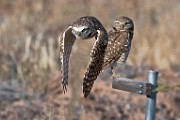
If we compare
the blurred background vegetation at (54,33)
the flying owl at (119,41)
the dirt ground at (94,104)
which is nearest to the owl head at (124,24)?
the flying owl at (119,41)

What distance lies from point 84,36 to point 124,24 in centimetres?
140

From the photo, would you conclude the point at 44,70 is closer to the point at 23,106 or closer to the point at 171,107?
the point at 23,106

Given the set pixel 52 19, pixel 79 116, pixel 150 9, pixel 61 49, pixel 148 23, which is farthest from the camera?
pixel 52 19

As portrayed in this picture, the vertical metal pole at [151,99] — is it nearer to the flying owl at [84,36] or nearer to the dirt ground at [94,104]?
the flying owl at [84,36]

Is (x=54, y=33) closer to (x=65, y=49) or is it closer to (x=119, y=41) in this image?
(x=119, y=41)

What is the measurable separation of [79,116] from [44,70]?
133 centimetres

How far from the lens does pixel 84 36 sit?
174 inches

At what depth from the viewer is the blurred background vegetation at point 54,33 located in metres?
10.1

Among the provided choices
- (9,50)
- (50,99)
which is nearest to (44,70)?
(50,99)

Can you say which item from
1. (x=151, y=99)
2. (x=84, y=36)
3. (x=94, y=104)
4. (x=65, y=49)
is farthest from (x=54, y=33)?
(x=84, y=36)

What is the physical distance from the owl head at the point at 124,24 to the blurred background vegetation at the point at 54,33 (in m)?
3.37

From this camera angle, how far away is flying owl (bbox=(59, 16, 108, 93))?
4.48 m

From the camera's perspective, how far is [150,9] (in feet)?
47.6

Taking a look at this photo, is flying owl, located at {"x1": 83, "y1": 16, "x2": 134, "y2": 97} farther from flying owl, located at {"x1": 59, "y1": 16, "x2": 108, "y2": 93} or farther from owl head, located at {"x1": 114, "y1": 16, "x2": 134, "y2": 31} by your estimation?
flying owl, located at {"x1": 59, "y1": 16, "x2": 108, "y2": 93}
